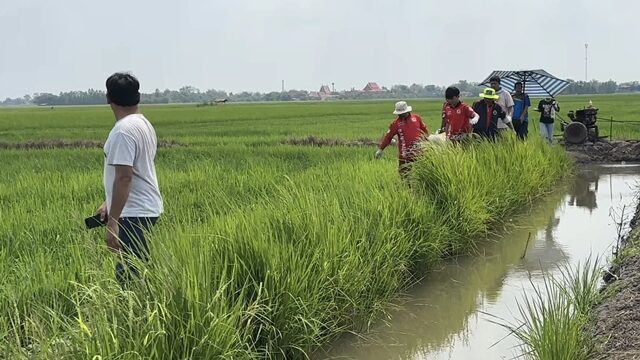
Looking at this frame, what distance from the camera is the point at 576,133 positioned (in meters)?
13.6

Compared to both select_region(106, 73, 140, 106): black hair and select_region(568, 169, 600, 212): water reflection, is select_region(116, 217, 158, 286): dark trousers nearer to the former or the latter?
select_region(106, 73, 140, 106): black hair

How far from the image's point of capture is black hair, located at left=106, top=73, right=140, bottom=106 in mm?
3158

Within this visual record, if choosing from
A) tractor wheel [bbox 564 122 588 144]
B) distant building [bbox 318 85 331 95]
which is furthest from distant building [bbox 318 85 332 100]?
tractor wheel [bbox 564 122 588 144]

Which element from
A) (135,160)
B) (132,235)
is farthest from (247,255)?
(135,160)

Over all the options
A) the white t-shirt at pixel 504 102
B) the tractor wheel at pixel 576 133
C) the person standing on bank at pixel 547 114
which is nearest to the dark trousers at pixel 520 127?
the person standing on bank at pixel 547 114

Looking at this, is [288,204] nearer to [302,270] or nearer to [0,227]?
[302,270]

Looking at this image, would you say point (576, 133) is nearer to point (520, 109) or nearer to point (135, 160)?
point (520, 109)

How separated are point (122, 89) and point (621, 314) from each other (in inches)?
120

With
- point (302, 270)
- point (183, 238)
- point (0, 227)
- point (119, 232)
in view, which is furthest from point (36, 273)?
point (0, 227)

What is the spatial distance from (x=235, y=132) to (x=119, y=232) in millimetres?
19332

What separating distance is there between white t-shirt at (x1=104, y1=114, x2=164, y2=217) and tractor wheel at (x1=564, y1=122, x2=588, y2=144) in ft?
39.9

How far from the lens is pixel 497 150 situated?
8.10 m

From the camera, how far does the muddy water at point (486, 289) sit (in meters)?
3.96

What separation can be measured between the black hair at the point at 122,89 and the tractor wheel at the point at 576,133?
12.3 meters
